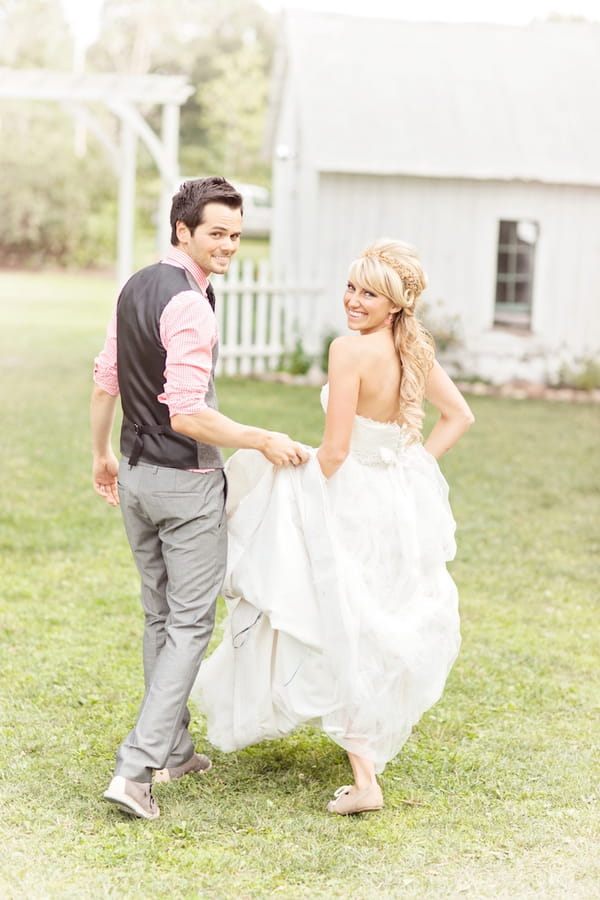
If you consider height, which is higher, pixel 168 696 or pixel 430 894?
pixel 168 696

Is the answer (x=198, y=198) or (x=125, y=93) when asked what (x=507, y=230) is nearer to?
(x=125, y=93)

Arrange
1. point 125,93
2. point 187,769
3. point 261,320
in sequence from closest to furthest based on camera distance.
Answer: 1. point 187,769
2. point 261,320
3. point 125,93

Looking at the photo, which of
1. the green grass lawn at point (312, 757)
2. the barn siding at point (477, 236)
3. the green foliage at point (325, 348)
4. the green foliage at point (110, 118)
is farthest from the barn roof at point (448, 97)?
the green foliage at point (110, 118)

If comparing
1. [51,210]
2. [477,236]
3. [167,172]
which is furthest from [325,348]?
[51,210]

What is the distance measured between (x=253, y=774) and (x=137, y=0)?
53044 mm

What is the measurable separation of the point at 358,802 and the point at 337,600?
658 millimetres

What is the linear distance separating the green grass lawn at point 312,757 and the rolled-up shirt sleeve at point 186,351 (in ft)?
4.34

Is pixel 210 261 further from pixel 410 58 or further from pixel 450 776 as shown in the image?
pixel 410 58

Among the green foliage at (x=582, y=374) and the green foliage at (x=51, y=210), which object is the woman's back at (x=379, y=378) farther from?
the green foliage at (x=51, y=210)

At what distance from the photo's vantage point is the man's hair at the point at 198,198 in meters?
3.68

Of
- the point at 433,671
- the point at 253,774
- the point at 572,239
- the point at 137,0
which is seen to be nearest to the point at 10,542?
the point at 253,774

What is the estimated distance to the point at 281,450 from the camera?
377 centimetres

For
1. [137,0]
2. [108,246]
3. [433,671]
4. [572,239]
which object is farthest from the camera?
[137,0]

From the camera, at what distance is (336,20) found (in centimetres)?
1667
